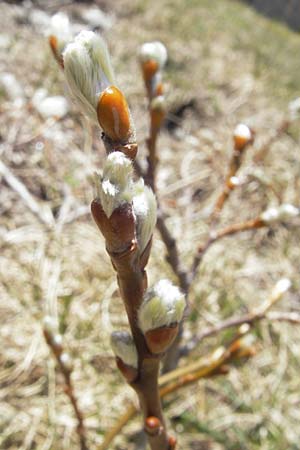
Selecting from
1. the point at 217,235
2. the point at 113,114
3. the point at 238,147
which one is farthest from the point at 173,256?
the point at 113,114

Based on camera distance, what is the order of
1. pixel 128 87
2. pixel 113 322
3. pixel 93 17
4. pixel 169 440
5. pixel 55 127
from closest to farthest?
pixel 169 440, pixel 113 322, pixel 55 127, pixel 128 87, pixel 93 17

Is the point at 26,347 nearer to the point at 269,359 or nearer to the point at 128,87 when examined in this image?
the point at 269,359

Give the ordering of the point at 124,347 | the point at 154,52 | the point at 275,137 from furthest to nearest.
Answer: the point at 275,137, the point at 154,52, the point at 124,347

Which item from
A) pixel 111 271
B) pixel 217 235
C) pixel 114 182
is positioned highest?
pixel 114 182

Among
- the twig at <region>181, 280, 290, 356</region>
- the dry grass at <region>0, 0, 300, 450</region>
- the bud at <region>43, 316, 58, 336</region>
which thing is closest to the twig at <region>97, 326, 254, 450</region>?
the twig at <region>181, 280, 290, 356</region>

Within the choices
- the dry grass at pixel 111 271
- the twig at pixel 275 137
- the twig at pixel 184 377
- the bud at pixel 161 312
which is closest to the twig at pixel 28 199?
the dry grass at pixel 111 271

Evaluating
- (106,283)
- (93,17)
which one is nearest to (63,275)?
(106,283)

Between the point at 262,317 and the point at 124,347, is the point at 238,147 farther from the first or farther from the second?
the point at 124,347
